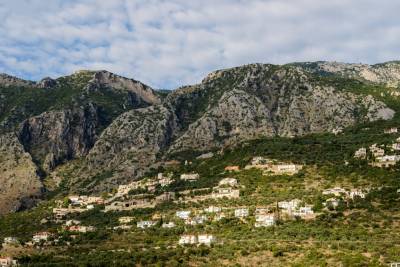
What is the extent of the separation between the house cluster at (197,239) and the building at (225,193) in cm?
2778

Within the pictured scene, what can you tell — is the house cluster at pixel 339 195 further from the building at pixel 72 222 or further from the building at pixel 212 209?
the building at pixel 72 222

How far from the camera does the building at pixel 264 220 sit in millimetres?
115825

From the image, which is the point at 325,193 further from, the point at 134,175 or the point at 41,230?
the point at 134,175

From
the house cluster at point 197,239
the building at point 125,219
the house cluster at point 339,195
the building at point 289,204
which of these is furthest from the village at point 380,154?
the building at point 125,219

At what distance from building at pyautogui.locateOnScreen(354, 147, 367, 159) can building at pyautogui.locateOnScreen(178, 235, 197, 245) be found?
58188 mm

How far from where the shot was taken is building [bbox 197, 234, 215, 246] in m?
109

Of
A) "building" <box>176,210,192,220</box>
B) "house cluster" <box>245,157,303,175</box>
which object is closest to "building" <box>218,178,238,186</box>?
"house cluster" <box>245,157,303,175</box>

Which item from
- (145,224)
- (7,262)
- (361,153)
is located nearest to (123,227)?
(145,224)

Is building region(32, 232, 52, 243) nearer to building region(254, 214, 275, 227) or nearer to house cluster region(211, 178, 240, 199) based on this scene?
house cluster region(211, 178, 240, 199)

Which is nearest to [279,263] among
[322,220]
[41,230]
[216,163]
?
[322,220]

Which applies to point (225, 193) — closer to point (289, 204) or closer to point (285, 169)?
point (285, 169)

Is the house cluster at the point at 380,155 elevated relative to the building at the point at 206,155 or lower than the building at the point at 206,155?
lower

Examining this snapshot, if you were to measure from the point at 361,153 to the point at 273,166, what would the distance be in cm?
2245

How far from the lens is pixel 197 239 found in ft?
363
